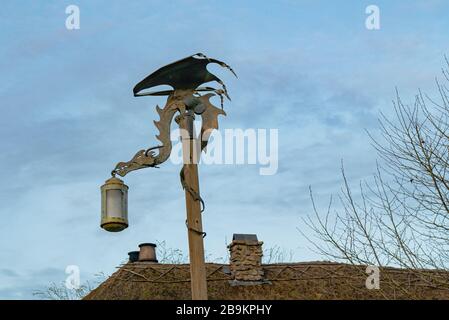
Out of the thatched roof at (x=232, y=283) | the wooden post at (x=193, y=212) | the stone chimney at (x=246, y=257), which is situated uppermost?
the stone chimney at (x=246, y=257)

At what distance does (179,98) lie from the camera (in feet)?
22.9

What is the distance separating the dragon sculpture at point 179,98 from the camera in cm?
681

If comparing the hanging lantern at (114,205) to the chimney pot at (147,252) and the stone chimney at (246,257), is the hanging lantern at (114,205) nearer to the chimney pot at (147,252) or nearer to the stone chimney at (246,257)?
the stone chimney at (246,257)

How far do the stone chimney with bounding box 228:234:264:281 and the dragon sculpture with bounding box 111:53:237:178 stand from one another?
515 inches

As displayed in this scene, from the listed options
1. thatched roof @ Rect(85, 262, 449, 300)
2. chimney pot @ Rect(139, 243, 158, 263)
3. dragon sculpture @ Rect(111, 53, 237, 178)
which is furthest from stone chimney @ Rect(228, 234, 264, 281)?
dragon sculpture @ Rect(111, 53, 237, 178)

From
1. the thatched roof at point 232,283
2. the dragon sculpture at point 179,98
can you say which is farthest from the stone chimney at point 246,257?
the dragon sculpture at point 179,98

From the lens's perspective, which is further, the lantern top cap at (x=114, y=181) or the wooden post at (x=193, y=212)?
the lantern top cap at (x=114, y=181)

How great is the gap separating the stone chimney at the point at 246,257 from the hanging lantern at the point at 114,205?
13294 mm

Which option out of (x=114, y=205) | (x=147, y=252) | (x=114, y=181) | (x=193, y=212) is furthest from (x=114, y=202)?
(x=147, y=252)

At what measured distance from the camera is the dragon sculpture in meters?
6.81

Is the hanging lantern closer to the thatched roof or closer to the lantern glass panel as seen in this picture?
the lantern glass panel

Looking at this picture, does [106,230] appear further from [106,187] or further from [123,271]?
[123,271]

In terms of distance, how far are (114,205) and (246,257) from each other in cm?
1402
